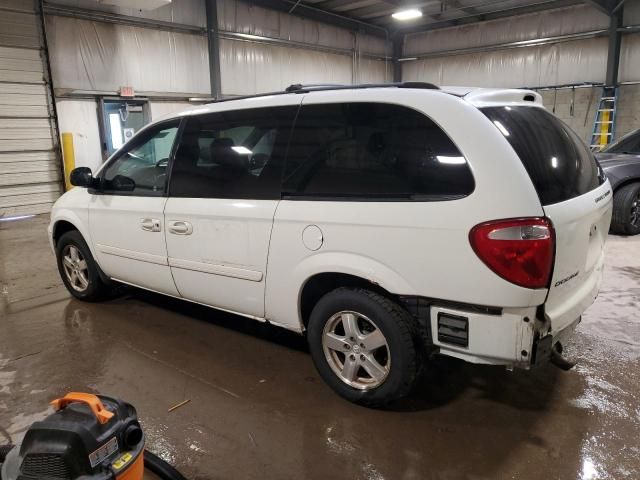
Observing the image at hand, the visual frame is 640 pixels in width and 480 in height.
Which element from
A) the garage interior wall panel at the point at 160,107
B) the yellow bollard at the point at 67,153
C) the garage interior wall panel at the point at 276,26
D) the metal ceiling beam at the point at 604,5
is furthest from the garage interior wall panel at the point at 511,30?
the yellow bollard at the point at 67,153

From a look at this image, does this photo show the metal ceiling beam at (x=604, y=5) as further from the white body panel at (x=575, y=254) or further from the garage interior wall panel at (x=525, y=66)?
the white body panel at (x=575, y=254)

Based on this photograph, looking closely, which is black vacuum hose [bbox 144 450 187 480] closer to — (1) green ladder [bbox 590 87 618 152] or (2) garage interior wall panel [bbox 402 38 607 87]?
(1) green ladder [bbox 590 87 618 152]

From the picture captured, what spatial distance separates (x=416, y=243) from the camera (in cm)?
214

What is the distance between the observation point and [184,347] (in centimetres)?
336

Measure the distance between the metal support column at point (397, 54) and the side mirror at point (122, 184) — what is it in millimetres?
14064

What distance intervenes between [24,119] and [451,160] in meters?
9.58

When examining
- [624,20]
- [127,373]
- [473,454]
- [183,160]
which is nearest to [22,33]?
[183,160]

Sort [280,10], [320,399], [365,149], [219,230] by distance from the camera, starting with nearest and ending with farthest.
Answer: [365,149], [320,399], [219,230], [280,10]

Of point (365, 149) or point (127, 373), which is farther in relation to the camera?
point (127, 373)

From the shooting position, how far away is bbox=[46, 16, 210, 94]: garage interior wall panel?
9.34m

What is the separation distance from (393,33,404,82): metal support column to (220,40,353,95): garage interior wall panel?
2067 mm

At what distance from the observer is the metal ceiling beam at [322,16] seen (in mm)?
12500

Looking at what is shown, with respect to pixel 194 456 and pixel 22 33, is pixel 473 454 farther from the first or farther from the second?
pixel 22 33

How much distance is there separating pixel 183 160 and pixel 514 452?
2537mm
